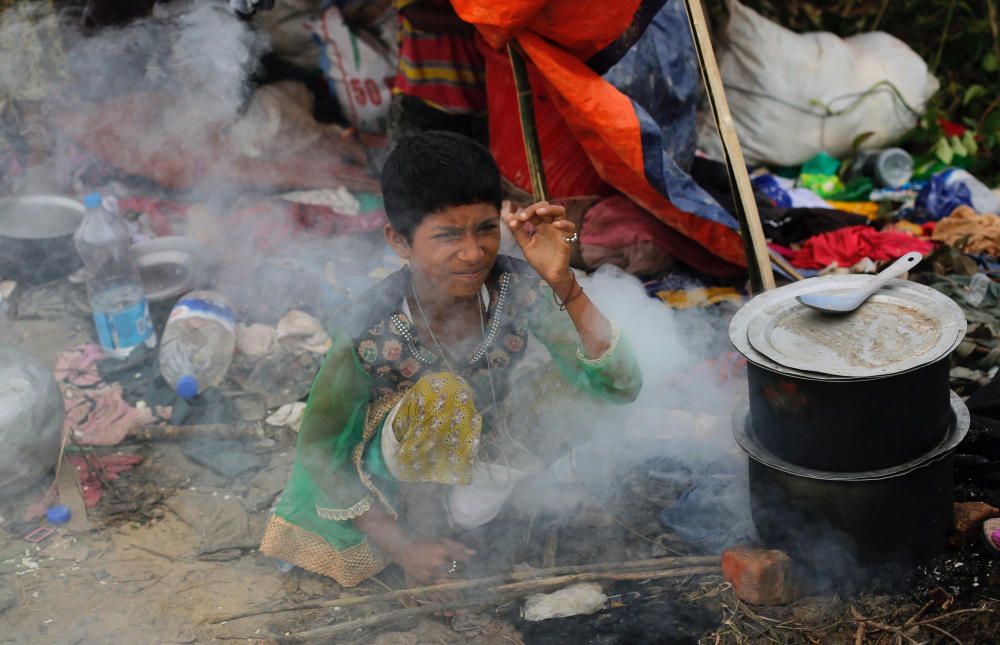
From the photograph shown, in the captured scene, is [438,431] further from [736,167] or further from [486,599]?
[736,167]

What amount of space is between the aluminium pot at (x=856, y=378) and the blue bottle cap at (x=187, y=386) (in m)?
2.27

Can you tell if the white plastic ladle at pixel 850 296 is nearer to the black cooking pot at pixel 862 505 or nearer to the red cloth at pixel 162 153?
the black cooking pot at pixel 862 505

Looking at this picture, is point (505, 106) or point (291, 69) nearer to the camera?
point (505, 106)

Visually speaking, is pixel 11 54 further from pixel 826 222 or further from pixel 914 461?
pixel 914 461

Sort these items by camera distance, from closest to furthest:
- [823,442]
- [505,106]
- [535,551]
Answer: [823,442], [535,551], [505,106]

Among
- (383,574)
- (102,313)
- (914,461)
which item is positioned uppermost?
(914,461)

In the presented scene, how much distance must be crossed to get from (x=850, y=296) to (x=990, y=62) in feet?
13.4

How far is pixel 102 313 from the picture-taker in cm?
412

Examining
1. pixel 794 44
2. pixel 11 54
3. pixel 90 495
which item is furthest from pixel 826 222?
pixel 11 54

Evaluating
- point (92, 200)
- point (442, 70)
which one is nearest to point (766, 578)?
point (442, 70)

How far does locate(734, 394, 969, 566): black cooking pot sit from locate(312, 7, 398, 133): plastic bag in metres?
3.49

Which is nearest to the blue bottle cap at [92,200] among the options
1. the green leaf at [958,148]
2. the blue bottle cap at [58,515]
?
the blue bottle cap at [58,515]

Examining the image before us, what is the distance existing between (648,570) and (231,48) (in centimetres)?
379

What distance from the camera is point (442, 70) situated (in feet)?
15.6
